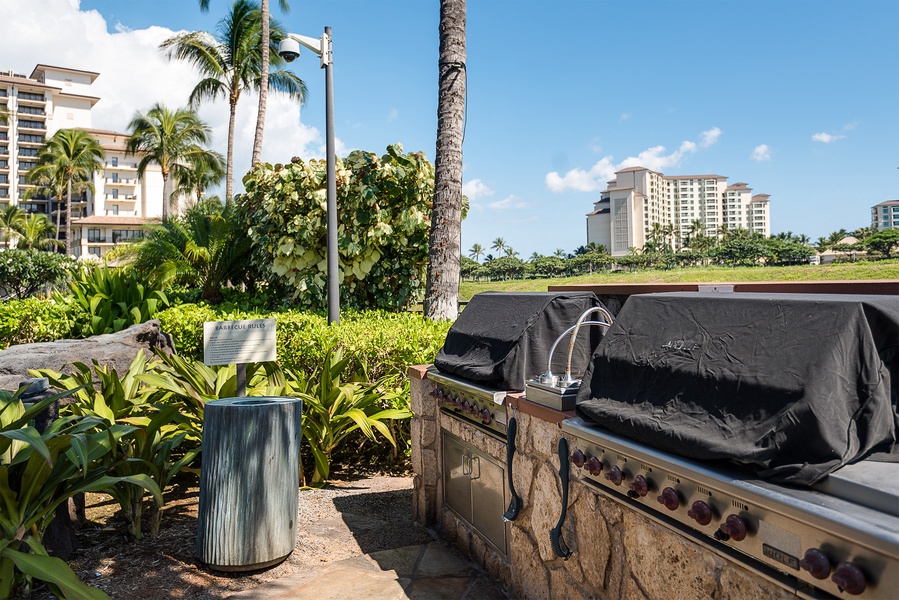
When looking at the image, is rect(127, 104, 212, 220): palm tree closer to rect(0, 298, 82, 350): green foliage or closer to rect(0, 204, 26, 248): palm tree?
rect(0, 204, 26, 248): palm tree

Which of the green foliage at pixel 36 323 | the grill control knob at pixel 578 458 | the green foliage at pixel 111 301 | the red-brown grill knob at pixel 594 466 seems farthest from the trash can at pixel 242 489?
the green foliage at pixel 36 323

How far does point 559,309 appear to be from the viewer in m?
3.54

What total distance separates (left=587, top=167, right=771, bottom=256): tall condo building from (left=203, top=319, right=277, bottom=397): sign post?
115 metres

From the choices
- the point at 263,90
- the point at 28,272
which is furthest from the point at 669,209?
the point at 28,272

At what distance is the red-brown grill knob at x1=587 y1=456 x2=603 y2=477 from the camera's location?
7.78 feet

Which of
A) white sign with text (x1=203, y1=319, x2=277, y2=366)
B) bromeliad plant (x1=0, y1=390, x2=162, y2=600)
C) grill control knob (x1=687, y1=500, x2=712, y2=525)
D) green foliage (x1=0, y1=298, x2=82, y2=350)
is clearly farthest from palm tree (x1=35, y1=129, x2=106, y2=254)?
grill control knob (x1=687, y1=500, x2=712, y2=525)

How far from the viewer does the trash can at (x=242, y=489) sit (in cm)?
367

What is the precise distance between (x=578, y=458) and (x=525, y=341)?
989 millimetres

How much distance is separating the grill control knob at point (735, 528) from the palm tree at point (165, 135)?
4550cm

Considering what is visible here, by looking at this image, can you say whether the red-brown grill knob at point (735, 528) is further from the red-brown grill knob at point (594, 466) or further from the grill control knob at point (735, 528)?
the red-brown grill knob at point (594, 466)

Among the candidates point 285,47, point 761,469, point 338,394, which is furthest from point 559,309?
point 285,47

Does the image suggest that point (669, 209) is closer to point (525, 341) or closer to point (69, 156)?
point (69, 156)

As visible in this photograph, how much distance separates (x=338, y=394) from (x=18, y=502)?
231cm

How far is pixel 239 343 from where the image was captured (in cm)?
469
